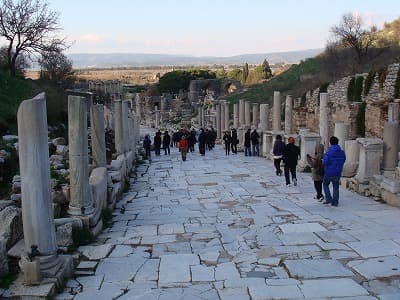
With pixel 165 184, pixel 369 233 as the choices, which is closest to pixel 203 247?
pixel 369 233

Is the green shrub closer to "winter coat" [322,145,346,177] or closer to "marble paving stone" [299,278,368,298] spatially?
"winter coat" [322,145,346,177]

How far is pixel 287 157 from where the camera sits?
40.3 ft

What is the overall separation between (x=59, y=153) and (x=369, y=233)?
11.2m

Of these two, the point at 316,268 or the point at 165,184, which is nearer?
the point at 316,268

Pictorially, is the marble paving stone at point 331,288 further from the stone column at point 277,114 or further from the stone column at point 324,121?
the stone column at point 277,114

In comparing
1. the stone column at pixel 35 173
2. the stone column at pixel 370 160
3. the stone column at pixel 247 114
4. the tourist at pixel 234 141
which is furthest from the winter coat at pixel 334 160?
the stone column at pixel 247 114

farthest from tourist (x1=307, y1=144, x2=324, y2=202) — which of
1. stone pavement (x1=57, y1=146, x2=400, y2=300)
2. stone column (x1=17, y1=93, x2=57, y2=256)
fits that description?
stone column (x1=17, y1=93, x2=57, y2=256)

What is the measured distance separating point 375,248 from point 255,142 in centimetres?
1463

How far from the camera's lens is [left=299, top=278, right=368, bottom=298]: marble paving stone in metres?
5.16

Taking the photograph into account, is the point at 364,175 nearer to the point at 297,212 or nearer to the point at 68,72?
the point at 297,212

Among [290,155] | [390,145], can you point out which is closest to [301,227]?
[390,145]

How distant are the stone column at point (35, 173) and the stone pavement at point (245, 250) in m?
0.70

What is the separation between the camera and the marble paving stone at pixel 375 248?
637 centimetres

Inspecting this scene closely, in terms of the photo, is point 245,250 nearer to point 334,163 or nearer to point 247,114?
point 334,163
